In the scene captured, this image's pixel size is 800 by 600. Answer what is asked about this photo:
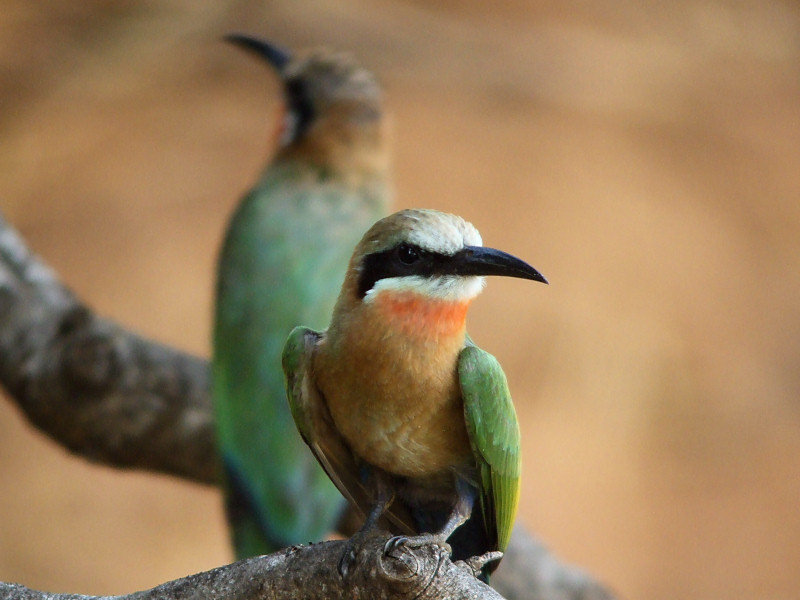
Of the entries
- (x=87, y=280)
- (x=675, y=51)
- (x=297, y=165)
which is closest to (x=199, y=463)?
(x=297, y=165)

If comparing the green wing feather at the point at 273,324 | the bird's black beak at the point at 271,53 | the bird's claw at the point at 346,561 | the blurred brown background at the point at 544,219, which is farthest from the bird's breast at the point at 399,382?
the blurred brown background at the point at 544,219

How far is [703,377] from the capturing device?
276 centimetres

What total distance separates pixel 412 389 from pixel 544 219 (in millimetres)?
2093

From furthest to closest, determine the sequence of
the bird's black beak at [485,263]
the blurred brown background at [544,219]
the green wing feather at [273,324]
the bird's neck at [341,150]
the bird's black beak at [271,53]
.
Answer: the blurred brown background at [544,219] → the bird's black beak at [271,53] → the bird's neck at [341,150] → the green wing feather at [273,324] → the bird's black beak at [485,263]

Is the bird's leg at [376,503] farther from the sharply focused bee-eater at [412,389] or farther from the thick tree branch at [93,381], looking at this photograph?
the thick tree branch at [93,381]

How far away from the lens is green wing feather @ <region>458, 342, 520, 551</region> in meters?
0.76

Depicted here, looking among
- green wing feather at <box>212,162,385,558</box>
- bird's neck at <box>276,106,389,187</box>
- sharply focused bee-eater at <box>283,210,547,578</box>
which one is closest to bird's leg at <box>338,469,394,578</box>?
sharply focused bee-eater at <box>283,210,547,578</box>

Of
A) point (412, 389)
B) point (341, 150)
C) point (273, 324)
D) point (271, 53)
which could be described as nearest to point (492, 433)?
point (412, 389)

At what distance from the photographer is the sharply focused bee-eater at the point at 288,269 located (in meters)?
1.37

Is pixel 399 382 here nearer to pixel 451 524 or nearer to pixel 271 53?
pixel 451 524

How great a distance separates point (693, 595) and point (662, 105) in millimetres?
1438

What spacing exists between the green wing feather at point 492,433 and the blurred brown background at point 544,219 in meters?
1.87

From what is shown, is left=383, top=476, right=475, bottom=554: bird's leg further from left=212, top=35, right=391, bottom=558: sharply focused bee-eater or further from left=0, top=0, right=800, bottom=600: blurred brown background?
left=0, top=0, right=800, bottom=600: blurred brown background

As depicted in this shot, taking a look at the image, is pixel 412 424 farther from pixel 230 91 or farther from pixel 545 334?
pixel 230 91
